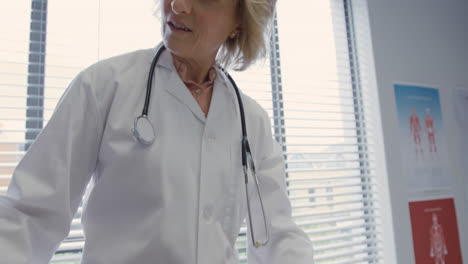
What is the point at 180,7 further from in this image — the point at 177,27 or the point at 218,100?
the point at 218,100

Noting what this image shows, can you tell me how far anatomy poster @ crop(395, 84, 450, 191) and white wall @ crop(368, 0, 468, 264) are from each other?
0.14ft

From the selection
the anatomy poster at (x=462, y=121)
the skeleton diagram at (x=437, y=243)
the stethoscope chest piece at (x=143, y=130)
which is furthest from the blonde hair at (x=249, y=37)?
the anatomy poster at (x=462, y=121)

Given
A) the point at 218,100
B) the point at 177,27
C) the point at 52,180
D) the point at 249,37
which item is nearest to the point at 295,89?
the point at 249,37

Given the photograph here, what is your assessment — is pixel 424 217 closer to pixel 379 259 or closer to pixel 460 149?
pixel 379 259

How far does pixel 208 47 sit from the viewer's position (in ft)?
2.34

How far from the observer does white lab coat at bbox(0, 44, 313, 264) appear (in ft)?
1.67

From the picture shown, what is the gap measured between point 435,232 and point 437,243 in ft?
0.19

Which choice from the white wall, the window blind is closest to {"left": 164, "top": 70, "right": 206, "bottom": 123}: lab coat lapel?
the window blind

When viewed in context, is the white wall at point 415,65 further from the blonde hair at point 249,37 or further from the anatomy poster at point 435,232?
the blonde hair at point 249,37

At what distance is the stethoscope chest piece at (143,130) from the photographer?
0.57 metres

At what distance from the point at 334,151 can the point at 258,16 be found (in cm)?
101

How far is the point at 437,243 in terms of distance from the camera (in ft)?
5.03

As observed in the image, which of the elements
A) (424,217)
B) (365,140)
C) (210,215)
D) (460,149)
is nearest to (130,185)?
(210,215)

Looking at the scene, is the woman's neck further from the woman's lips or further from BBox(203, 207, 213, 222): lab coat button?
BBox(203, 207, 213, 222): lab coat button
